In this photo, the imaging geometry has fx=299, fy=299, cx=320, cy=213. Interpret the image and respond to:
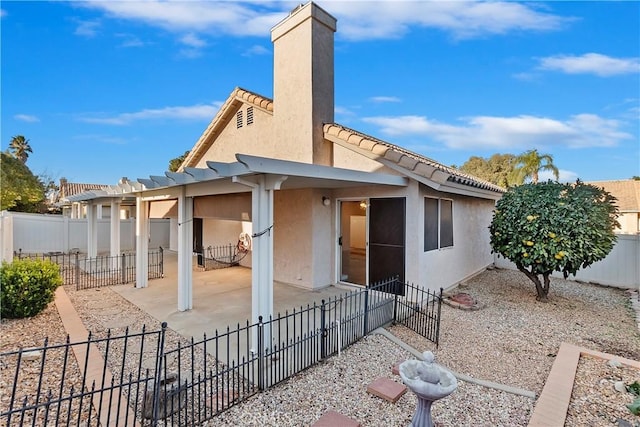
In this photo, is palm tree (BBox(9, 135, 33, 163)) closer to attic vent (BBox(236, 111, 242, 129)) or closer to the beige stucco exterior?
attic vent (BBox(236, 111, 242, 129))

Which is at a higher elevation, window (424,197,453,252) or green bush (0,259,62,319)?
window (424,197,453,252)

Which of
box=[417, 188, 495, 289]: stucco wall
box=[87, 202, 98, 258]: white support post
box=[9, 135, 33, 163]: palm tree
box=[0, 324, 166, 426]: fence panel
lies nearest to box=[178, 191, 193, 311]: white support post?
box=[0, 324, 166, 426]: fence panel

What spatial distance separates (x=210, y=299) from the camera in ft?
28.9

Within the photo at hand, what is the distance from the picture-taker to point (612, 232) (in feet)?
27.6

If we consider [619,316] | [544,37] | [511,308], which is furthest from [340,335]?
[544,37]

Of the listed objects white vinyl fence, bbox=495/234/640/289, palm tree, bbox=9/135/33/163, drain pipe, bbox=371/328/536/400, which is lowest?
drain pipe, bbox=371/328/536/400

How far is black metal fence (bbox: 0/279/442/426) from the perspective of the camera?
3.49 meters

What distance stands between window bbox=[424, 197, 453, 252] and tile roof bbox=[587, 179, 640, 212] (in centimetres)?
2056

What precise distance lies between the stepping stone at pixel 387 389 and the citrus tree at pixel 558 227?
6642 millimetres

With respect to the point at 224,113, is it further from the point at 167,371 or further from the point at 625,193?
the point at 625,193

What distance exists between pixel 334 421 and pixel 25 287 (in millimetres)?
7646

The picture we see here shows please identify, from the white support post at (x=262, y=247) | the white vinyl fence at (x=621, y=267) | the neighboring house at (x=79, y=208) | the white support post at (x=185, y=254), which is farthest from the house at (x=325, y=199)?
the neighboring house at (x=79, y=208)

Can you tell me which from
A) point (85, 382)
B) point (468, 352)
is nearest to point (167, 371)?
point (85, 382)

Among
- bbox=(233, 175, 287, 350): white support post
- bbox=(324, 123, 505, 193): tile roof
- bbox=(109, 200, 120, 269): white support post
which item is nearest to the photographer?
bbox=(233, 175, 287, 350): white support post
